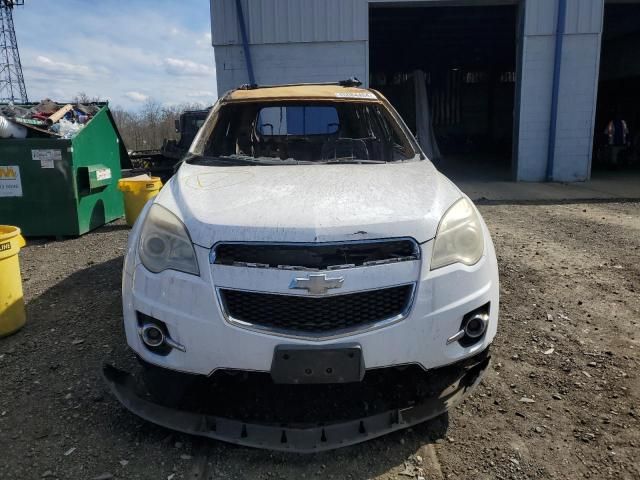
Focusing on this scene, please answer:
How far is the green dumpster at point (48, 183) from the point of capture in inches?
261

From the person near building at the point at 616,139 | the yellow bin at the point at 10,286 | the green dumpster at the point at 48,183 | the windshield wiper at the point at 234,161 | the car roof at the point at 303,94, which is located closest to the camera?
the windshield wiper at the point at 234,161

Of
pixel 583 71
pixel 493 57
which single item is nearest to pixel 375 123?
pixel 583 71

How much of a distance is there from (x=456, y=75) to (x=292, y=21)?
17545 millimetres

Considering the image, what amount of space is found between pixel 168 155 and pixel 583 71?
10.7 m

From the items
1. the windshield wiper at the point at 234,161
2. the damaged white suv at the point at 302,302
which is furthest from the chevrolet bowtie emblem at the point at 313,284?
the windshield wiper at the point at 234,161

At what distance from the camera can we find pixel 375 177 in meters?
3.14

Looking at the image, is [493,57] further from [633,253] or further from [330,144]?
[330,144]

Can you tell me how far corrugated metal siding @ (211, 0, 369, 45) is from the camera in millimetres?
11234

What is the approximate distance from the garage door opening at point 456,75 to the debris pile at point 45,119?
29.7ft

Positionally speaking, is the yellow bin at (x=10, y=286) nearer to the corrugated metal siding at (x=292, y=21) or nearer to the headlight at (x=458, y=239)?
the headlight at (x=458, y=239)

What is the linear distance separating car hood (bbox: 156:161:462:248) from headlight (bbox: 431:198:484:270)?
0.05m

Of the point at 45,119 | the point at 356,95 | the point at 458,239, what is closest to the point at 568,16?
the point at 356,95

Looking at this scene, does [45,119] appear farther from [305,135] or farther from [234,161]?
[234,161]

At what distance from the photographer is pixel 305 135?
15.0 feet
